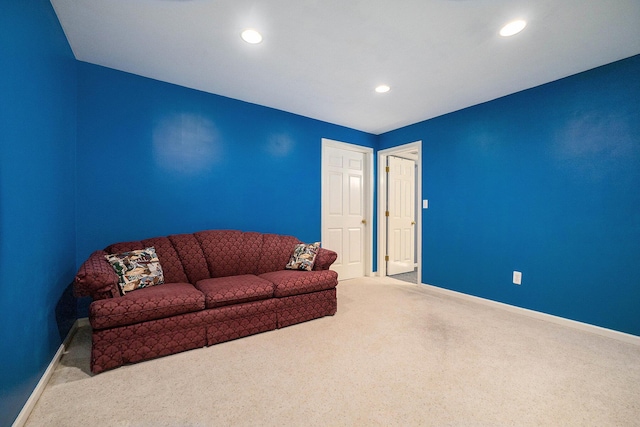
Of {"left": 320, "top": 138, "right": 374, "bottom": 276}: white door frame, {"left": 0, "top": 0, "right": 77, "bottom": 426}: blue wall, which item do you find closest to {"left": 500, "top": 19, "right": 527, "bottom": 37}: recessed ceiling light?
{"left": 320, "top": 138, "right": 374, "bottom": 276}: white door frame

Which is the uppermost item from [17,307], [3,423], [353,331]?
[17,307]

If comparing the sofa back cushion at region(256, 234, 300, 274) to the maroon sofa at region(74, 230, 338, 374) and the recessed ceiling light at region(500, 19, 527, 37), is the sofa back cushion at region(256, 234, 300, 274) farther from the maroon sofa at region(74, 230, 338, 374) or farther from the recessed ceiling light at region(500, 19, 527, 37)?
the recessed ceiling light at region(500, 19, 527, 37)

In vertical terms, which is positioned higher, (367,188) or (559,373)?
(367,188)

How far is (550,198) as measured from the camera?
2.94 metres

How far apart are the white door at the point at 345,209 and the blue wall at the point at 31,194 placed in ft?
9.99

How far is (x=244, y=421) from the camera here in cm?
146

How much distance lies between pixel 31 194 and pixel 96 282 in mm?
683

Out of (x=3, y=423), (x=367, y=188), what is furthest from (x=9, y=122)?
(x=367, y=188)

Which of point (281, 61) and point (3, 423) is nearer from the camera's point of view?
point (3, 423)

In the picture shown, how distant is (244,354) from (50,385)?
4.00 feet

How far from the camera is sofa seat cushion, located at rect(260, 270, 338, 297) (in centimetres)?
271

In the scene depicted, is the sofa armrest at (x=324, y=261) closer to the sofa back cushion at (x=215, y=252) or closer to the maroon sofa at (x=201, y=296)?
the maroon sofa at (x=201, y=296)

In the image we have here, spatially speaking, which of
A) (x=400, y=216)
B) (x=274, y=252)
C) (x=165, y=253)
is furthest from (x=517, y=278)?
(x=165, y=253)

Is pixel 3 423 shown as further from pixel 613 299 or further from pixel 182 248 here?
pixel 613 299
